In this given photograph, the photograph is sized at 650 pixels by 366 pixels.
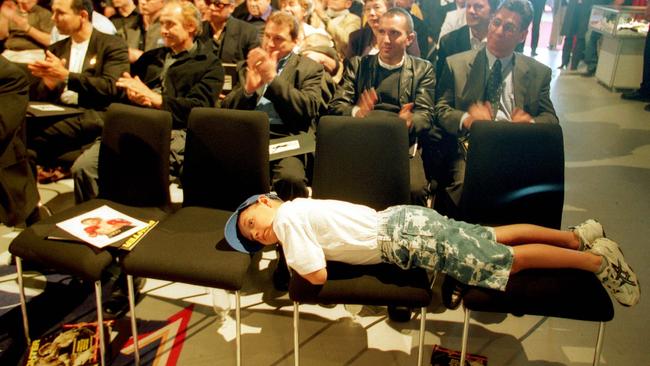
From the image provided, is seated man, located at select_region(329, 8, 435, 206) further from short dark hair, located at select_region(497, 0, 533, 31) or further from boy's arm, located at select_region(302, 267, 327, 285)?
boy's arm, located at select_region(302, 267, 327, 285)

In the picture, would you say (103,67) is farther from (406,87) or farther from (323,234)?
(323,234)

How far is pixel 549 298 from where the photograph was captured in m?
1.91

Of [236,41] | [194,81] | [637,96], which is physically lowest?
[637,96]

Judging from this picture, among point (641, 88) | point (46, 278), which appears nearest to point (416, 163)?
point (46, 278)

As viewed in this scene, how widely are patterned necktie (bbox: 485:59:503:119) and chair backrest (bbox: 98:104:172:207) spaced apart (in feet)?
5.42

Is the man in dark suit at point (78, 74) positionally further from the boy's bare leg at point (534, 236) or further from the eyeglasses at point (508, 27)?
the boy's bare leg at point (534, 236)

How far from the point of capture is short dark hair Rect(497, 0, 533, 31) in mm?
2902

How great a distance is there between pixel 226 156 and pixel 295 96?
63 cm

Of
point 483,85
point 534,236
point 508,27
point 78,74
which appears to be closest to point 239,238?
point 534,236

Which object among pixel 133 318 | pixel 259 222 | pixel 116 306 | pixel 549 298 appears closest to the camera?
pixel 549 298

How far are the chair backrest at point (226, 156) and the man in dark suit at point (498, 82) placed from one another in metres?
1.03

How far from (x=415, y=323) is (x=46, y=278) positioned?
1.91 meters

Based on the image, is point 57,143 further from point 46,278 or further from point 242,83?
point 242,83

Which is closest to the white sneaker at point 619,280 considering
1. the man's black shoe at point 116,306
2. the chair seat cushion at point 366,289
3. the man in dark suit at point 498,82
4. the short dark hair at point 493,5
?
the chair seat cushion at point 366,289
